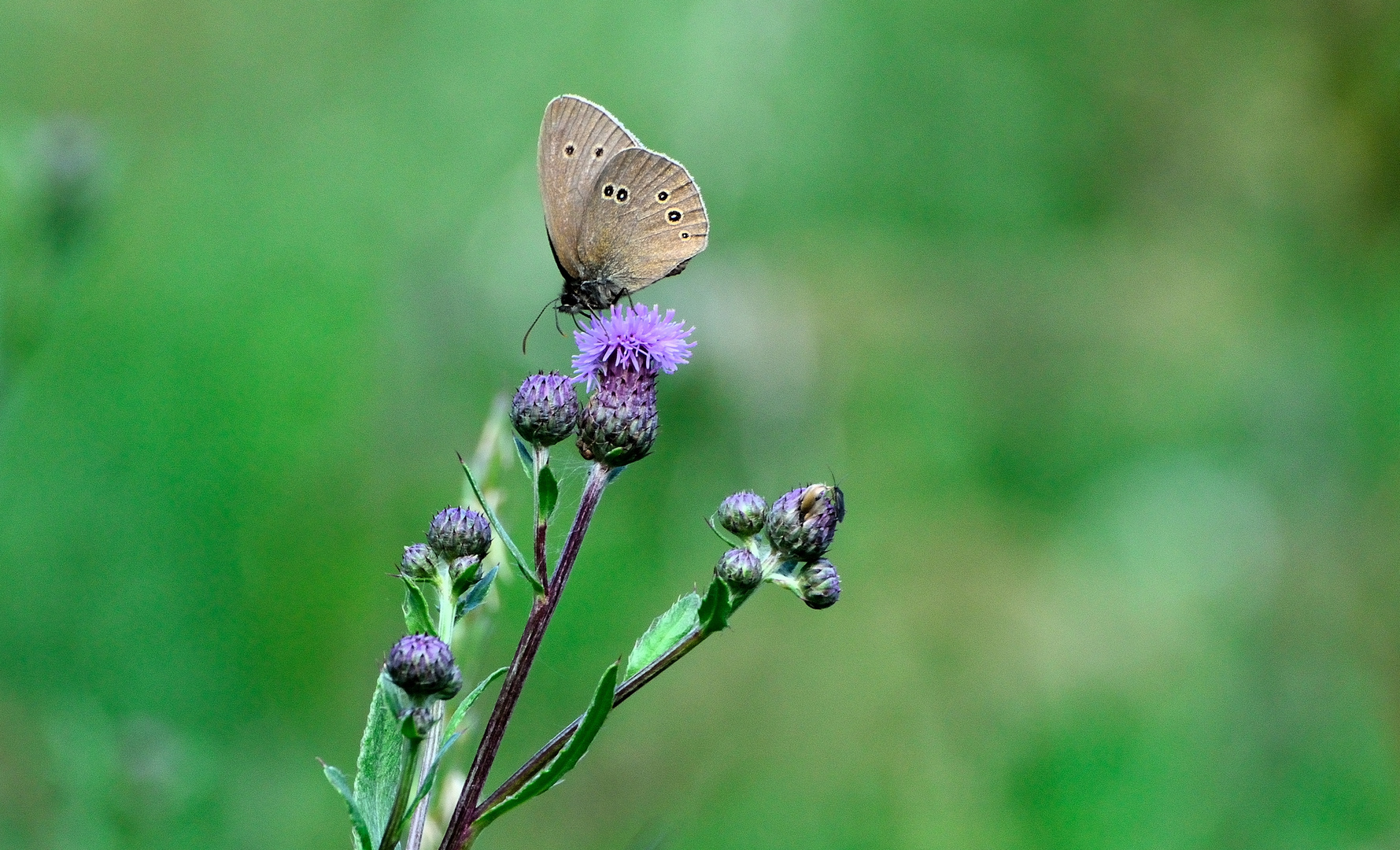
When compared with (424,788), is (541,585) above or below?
above

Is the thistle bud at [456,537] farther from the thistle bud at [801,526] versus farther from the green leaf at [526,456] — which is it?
the thistle bud at [801,526]

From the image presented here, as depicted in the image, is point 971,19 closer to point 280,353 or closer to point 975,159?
point 975,159

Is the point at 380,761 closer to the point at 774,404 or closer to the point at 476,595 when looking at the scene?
the point at 476,595

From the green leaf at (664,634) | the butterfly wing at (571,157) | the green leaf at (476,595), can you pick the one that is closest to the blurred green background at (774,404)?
the green leaf at (476,595)

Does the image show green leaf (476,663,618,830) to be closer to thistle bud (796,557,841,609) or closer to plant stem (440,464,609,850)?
plant stem (440,464,609,850)

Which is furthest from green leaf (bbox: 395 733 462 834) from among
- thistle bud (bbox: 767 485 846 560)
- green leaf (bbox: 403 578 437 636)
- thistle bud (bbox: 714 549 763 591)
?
thistle bud (bbox: 767 485 846 560)

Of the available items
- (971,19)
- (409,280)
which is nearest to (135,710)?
(409,280)

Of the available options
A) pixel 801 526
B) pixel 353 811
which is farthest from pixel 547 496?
pixel 353 811
